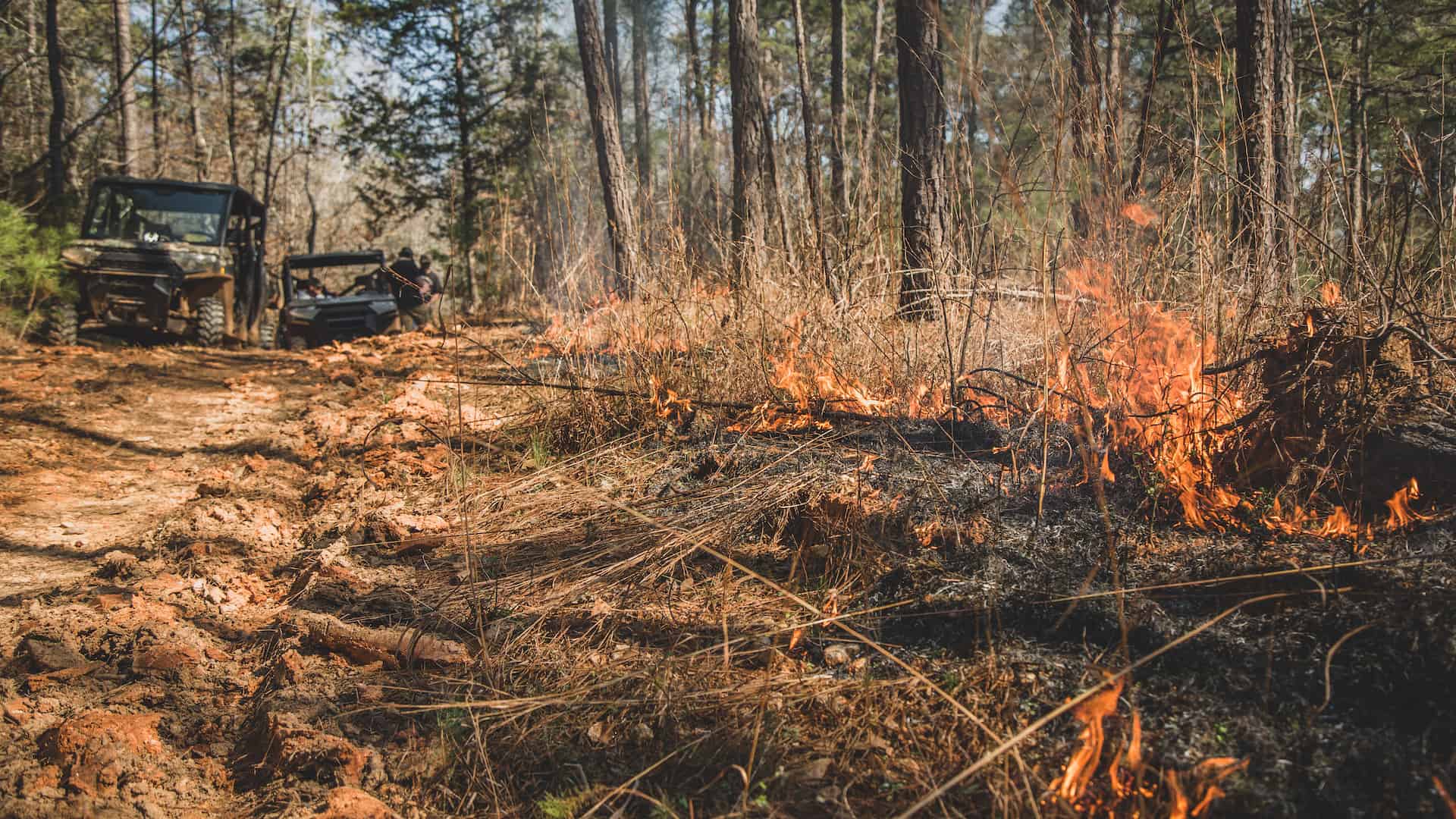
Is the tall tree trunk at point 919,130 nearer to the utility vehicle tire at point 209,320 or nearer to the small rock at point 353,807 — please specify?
the small rock at point 353,807

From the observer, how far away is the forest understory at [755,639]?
146 cm

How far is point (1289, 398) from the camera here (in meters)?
2.22

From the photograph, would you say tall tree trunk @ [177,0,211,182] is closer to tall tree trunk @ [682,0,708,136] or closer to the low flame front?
tall tree trunk @ [682,0,708,136]

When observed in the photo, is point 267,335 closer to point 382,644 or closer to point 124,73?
point 124,73

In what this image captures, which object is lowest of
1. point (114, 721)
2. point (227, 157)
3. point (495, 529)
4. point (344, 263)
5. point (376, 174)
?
point (114, 721)

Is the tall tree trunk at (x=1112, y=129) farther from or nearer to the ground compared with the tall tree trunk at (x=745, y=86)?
nearer to the ground

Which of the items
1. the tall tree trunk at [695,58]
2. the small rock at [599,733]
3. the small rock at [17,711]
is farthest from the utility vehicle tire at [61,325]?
the tall tree trunk at [695,58]

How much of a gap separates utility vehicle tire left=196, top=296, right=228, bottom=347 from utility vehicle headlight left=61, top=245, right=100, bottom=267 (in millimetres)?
1049

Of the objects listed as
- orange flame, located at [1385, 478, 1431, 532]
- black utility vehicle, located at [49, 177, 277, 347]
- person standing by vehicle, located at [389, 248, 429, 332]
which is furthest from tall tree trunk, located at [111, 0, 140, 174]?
orange flame, located at [1385, 478, 1431, 532]

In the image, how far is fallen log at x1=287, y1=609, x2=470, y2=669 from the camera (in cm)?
211

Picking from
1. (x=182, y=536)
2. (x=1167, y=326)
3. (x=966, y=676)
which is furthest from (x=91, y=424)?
(x=1167, y=326)

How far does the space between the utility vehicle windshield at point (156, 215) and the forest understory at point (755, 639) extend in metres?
7.05

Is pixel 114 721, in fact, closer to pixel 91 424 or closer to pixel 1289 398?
pixel 1289 398

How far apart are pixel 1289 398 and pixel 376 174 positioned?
17087 mm
